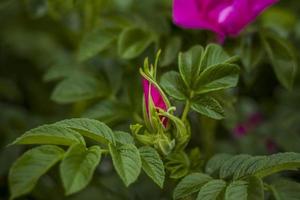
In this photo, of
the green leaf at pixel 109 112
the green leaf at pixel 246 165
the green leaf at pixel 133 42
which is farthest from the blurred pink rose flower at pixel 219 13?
the green leaf at pixel 246 165

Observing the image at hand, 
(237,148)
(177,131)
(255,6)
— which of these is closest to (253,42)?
(255,6)

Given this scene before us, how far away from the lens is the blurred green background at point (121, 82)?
1.27 m

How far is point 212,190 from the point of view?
933mm

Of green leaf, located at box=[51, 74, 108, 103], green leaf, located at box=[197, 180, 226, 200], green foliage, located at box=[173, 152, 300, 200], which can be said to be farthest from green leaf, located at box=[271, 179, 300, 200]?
green leaf, located at box=[51, 74, 108, 103]

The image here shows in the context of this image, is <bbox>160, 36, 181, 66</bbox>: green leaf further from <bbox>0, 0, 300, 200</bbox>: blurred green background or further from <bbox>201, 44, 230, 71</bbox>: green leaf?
<bbox>201, 44, 230, 71</bbox>: green leaf

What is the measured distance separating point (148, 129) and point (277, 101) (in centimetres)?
84

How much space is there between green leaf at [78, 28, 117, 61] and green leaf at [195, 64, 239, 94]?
0.32 m

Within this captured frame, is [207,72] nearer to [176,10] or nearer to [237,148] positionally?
[176,10]

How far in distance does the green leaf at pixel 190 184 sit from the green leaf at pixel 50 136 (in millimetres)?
170

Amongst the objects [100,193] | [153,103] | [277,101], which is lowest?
[277,101]

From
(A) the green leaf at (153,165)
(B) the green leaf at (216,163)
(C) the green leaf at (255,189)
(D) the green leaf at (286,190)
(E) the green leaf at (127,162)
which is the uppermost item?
(E) the green leaf at (127,162)

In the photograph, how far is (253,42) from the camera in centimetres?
131

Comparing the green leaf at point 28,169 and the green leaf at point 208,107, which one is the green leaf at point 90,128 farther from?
the green leaf at point 208,107

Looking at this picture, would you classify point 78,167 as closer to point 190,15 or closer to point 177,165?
point 177,165
